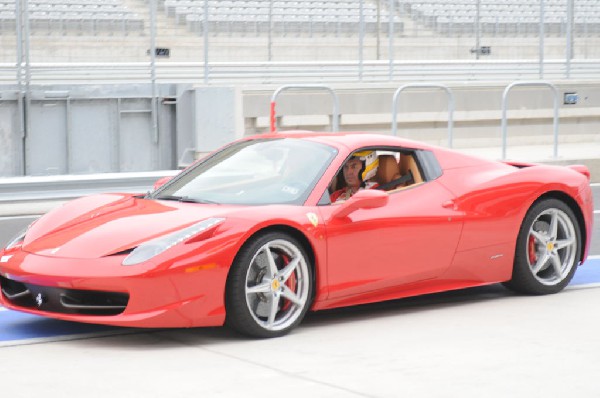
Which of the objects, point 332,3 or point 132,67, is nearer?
point 132,67

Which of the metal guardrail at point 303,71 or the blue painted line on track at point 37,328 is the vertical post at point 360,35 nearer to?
the metal guardrail at point 303,71

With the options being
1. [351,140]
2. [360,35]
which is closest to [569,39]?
[360,35]

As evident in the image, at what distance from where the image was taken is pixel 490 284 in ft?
27.2

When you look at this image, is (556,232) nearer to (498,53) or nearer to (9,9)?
(9,9)

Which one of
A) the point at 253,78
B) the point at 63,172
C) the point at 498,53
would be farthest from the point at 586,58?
the point at 63,172

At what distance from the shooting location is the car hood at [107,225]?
20.8ft

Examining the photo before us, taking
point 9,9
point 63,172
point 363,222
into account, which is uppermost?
point 9,9

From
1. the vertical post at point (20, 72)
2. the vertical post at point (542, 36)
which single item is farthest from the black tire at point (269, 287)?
the vertical post at point (542, 36)

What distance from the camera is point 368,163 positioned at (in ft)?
24.3

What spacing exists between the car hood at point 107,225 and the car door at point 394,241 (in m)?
0.70

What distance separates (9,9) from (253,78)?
18.5 feet

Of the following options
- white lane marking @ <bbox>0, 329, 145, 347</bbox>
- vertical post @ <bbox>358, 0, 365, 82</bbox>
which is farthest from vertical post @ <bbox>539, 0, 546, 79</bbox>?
white lane marking @ <bbox>0, 329, 145, 347</bbox>

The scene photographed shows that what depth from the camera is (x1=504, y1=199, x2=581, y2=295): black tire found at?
7773 millimetres

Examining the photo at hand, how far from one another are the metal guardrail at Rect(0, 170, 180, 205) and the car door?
633 centimetres
